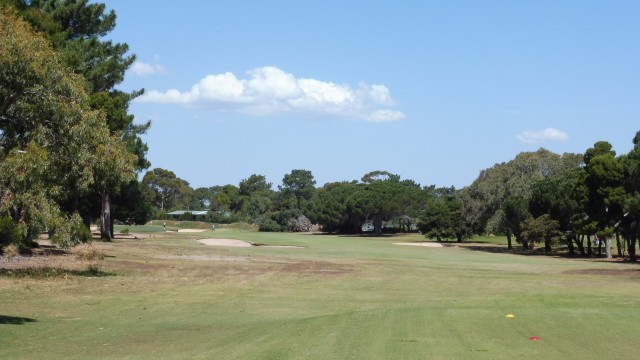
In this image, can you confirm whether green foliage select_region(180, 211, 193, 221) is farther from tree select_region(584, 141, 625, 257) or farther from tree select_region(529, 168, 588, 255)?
tree select_region(584, 141, 625, 257)

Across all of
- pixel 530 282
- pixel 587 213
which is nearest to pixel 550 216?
pixel 587 213

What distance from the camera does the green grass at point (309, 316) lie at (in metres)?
14.4

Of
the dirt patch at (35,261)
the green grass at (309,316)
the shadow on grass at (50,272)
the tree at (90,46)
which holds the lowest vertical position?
the green grass at (309,316)

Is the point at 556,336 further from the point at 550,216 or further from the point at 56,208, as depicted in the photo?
the point at 550,216

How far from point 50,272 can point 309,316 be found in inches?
616

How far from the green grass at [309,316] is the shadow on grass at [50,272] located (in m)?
0.87

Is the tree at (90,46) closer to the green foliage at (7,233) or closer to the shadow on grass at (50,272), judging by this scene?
the green foliage at (7,233)

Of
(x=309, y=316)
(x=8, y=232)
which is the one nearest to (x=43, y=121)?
(x=8, y=232)

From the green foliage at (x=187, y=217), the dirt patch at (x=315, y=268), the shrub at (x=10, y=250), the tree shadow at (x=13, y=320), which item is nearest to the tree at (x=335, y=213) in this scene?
the green foliage at (x=187, y=217)

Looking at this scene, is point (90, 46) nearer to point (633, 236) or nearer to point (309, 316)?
point (309, 316)

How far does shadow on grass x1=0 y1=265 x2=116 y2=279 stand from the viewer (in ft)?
99.2

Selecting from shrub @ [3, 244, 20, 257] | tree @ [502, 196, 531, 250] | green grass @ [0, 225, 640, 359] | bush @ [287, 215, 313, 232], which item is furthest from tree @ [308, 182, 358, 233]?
shrub @ [3, 244, 20, 257]

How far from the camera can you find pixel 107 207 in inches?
2800

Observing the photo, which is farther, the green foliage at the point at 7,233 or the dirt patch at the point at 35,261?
the dirt patch at the point at 35,261
